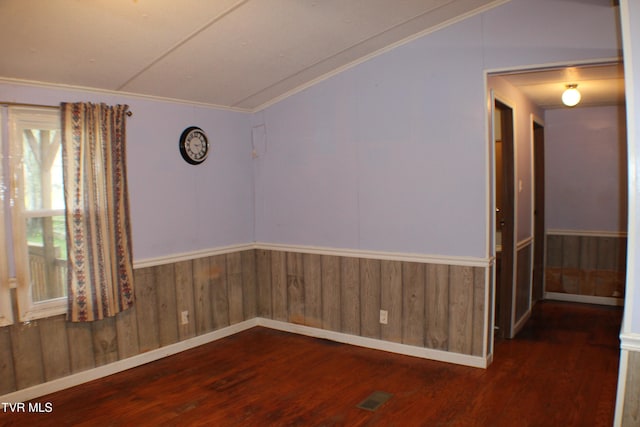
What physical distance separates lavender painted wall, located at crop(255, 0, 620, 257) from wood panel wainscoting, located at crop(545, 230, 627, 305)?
165 centimetres

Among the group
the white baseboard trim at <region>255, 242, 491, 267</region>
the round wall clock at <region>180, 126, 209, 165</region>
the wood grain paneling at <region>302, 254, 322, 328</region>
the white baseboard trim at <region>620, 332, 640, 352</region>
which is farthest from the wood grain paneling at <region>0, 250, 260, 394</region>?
the white baseboard trim at <region>620, 332, 640, 352</region>

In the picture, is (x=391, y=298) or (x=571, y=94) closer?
(x=391, y=298)

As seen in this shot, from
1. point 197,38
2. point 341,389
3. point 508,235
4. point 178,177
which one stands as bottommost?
point 341,389

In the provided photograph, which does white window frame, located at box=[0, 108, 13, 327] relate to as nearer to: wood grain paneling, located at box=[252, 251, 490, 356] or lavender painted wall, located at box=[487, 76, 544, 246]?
wood grain paneling, located at box=[252, 251, 490, 356]

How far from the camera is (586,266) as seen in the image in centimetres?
536

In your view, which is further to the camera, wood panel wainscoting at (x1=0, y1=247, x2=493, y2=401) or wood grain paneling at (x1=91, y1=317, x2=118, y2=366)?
wood grain paneling at (x1=91, y1=317, x2=118, y2=366)

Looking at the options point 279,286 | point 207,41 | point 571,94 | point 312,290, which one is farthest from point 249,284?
point 571,94

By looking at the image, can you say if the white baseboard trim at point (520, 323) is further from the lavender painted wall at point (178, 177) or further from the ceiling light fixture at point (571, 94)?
the lavender painted wall at point (178, 177)

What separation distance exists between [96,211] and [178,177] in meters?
0.80

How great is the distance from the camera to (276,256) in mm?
4496

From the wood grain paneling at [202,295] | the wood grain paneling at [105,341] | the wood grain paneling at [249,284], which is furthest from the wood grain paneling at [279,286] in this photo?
the wood grain paneling at [105,341]

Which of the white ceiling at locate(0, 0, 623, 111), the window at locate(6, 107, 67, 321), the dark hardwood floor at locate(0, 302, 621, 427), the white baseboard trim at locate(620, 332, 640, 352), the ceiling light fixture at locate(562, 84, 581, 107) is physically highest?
the white ceiling at locate(0, 0, 623, 111)

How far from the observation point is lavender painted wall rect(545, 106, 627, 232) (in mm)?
5133

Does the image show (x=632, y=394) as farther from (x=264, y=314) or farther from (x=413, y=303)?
(x=264, y=314)
